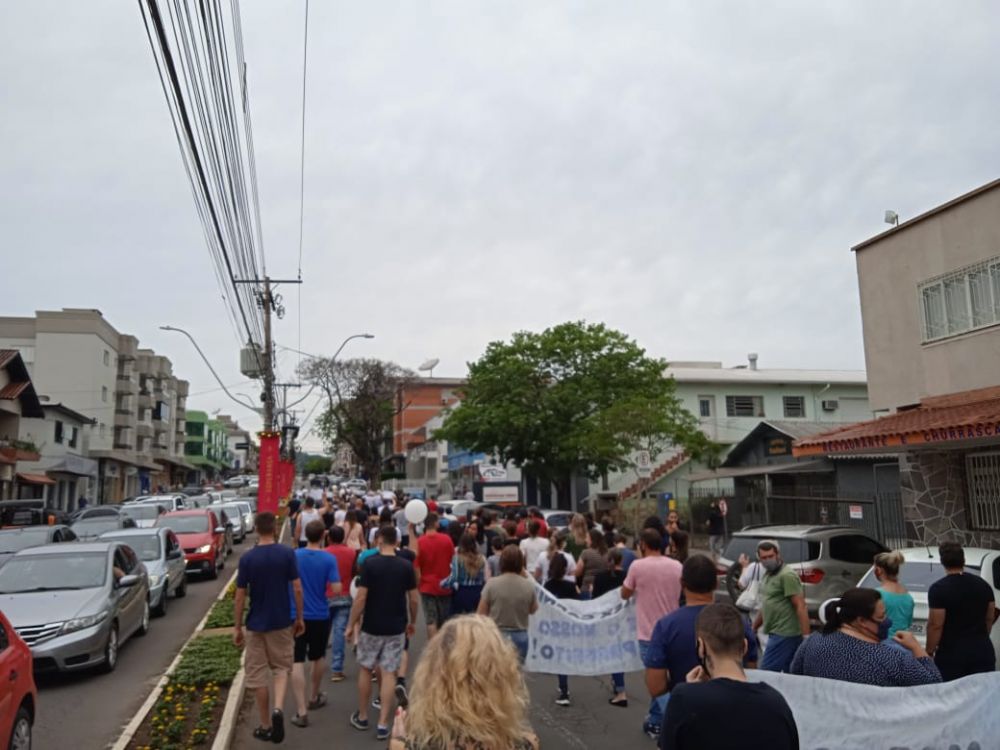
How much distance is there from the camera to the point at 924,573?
9.38m

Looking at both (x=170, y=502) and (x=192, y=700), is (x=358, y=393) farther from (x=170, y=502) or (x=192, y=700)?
(x=192, y=700)

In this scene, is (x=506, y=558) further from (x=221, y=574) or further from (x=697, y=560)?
(x=221, y=574)

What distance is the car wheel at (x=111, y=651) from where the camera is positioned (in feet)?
32.3

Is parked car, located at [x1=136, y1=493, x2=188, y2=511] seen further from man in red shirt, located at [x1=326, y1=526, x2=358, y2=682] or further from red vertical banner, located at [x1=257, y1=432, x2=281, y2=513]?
man in red shirt, located at [x1=326, y1=526, x2=358, y2=682]

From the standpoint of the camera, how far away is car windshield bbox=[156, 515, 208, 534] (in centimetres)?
2025

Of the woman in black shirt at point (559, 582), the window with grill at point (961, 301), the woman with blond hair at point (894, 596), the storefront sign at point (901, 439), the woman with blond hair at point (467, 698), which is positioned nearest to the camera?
the woman with blond hair at point (467, 698)

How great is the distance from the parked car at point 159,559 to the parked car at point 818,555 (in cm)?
946

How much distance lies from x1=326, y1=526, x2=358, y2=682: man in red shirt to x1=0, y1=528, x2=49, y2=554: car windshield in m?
9.38

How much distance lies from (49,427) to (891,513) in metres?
48.2

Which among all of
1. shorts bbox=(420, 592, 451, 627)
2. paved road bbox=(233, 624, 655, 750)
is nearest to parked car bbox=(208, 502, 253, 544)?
shorts bbox=(420, 592, 451, 627)

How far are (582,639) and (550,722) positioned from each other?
919mm

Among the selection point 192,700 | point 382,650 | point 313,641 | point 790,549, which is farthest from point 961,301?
point 192,700

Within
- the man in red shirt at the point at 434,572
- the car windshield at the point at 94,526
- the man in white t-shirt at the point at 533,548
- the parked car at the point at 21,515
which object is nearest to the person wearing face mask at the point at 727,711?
the man in red shirt at the point at 434,572

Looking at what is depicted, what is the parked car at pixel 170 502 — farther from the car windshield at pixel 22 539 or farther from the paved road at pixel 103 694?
the paved road at pixel 103 694
